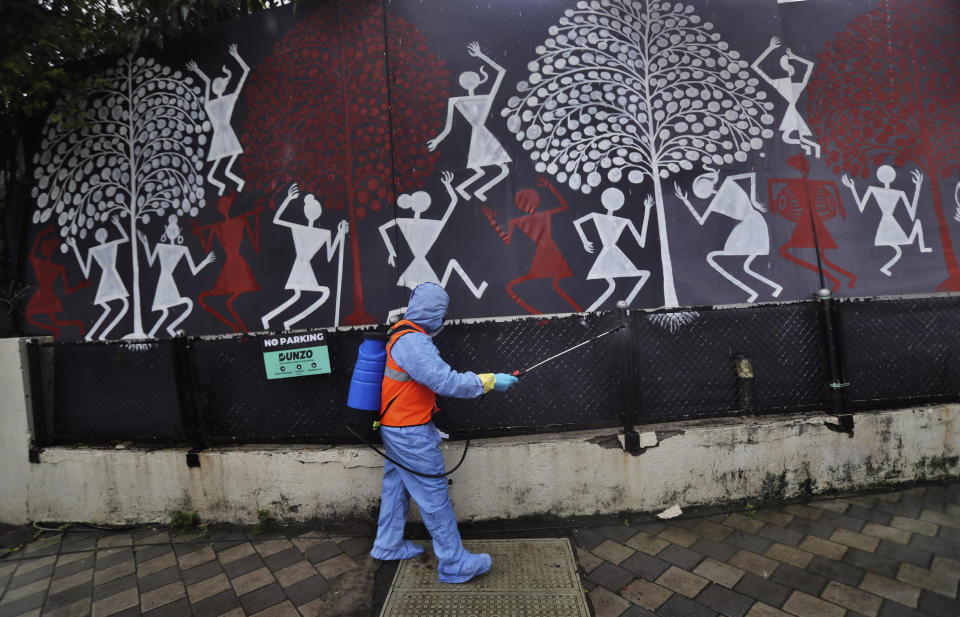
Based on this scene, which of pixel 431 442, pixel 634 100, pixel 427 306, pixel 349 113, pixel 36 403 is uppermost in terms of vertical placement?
pixel 349 113

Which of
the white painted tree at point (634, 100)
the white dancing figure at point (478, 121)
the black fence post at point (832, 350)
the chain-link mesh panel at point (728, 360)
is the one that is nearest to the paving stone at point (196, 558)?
the chain-link mesh panel at point (728, 360)

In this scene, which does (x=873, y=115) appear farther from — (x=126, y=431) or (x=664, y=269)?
(x=126, y=431)

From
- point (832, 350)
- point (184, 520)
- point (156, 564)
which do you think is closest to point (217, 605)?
point (156, 564)

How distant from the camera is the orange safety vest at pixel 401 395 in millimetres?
2887

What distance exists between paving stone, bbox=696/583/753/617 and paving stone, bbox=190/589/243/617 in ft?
9.34

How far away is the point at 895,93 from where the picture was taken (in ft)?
16.9

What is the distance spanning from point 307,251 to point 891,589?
18.2 ft

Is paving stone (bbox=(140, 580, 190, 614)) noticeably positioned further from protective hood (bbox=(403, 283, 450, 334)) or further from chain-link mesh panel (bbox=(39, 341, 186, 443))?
protective hood (bbox=(403, 283, 450, 334))

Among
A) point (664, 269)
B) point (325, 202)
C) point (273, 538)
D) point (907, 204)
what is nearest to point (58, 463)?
point (273, 538)

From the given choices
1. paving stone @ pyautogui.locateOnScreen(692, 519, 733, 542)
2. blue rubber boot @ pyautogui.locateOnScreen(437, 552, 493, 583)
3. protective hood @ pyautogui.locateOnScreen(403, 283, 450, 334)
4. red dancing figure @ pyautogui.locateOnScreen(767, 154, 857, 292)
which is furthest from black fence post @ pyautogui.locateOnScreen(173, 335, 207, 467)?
red dancing figure @ pyautogui.locateOnScreen(767, 154, 857, 292)

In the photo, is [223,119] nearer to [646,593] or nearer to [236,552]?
[236,552]

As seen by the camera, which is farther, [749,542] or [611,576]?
[749,542]

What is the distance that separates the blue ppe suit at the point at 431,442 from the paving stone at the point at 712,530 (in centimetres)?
168

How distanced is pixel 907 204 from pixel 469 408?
5.53 meters
